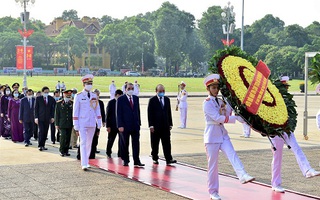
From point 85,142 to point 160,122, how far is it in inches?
68.9

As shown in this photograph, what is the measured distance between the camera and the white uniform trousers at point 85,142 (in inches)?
494

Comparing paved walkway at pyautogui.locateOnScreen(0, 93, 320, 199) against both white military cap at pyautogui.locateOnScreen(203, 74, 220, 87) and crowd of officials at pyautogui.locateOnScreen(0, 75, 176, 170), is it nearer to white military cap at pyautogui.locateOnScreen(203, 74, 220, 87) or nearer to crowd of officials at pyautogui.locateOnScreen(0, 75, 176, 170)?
crowd of officials at pyautogui.locateOnScreen(0, 75, 176, 170)

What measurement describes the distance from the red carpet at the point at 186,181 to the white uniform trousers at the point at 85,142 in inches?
16.6

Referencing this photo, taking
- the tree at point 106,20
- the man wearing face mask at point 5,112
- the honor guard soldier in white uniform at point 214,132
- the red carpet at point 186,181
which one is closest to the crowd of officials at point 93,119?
the red carpet at point 186,181

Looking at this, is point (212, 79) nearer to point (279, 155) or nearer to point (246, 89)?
point (246, 89)

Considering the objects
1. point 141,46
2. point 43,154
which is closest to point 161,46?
point 141,46

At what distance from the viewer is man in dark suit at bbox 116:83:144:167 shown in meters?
12.9

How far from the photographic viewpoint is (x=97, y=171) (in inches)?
487

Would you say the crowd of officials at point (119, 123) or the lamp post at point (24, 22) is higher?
the lamp post at point (24, 22)

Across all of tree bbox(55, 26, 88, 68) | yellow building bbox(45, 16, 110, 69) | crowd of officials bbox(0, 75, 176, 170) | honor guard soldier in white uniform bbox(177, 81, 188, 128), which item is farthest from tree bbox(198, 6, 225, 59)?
crowd of officials bbox(0, 75, 176, 170)

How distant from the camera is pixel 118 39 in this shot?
132 m

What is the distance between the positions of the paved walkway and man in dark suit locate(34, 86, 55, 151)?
44cm

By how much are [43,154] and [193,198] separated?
6477 mm

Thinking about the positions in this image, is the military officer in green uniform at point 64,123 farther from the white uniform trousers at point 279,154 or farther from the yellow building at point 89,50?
the yellow building at point 89,50
